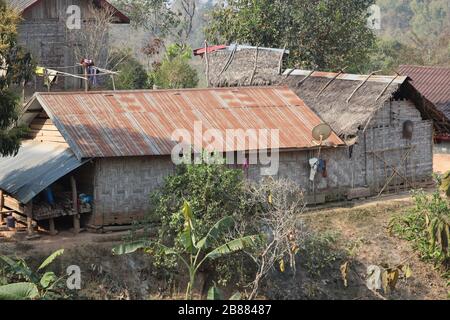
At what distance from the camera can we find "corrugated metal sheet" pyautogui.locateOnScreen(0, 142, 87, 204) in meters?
21.8

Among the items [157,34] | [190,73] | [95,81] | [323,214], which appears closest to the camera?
[323,214]

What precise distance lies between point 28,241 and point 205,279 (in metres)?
4.15

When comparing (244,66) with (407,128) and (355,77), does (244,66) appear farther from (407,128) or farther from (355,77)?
(407,128)

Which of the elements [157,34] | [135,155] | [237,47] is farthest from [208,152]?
[157,34]

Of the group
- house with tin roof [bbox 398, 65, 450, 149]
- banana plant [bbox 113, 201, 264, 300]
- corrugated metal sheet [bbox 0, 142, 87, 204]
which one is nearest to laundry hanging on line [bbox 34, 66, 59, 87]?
corrugated metal sheet [bbox 0, 142, 87, 204]

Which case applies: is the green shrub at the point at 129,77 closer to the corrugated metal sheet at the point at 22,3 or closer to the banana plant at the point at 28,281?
the corrugated metal sheet at the point at 22,3

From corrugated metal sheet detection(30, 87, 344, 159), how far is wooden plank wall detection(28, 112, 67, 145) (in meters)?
0.49

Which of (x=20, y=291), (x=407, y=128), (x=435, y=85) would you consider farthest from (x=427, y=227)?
(x=435, y=85)

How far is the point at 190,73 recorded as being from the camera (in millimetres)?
35750

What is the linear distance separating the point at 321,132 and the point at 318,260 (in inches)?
152

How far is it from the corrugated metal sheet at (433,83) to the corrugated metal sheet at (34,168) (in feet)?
53.5

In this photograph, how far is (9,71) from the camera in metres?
20.8

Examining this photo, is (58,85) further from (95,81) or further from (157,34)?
(157,34)

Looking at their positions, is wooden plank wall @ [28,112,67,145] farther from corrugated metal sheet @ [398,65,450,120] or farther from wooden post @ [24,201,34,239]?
Answer: corrugated metal sheet @ [398,65,450,120]
